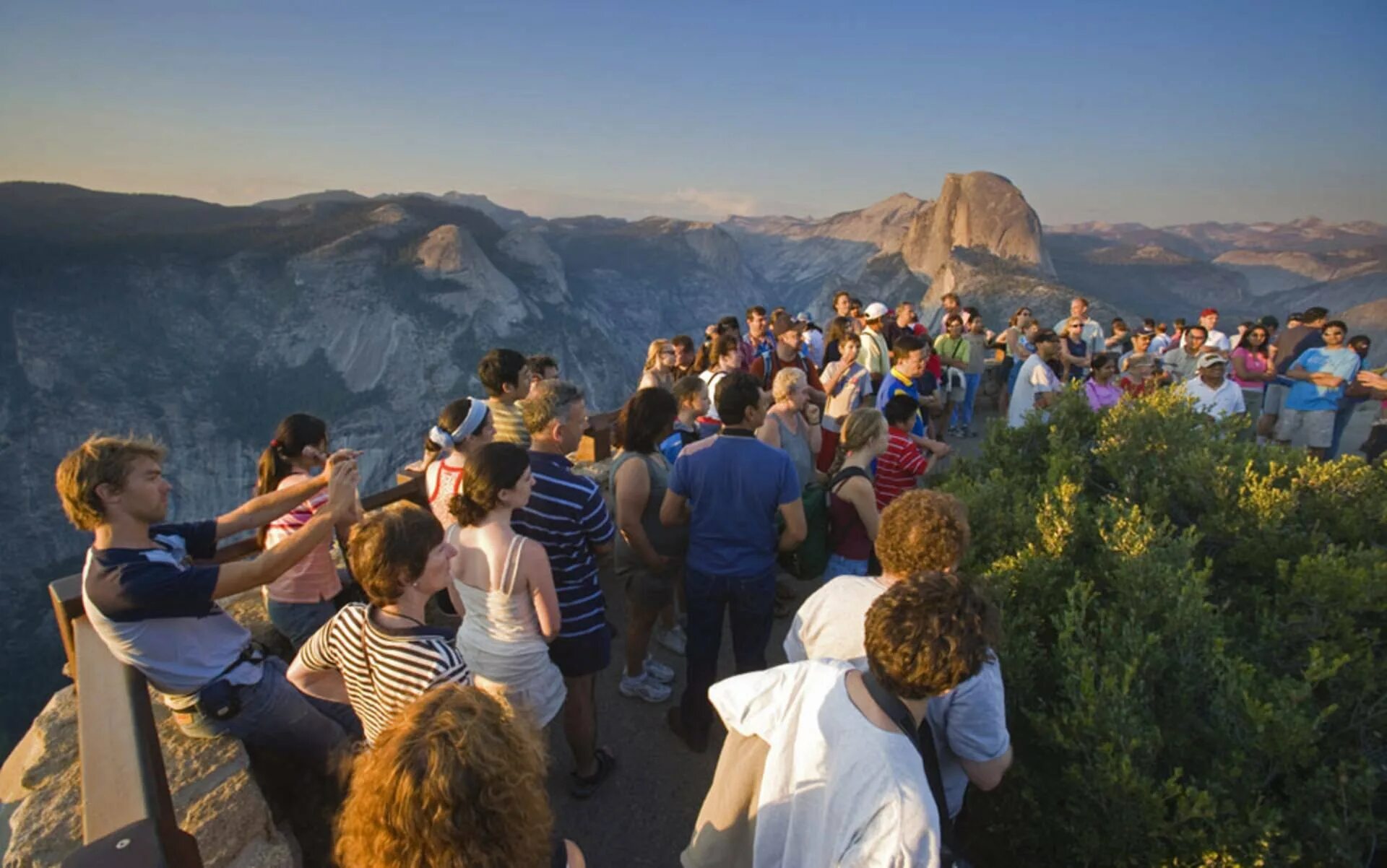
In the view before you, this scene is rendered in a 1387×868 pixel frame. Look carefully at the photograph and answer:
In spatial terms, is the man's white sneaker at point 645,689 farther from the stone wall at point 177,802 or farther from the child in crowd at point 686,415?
the stone wall at point 177,802

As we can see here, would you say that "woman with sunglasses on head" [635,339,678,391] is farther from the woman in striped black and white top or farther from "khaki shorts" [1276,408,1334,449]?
"khaki shorts" [1276,408,1334,449]

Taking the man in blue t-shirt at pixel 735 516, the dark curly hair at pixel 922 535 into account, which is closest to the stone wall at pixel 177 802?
the man in blue t-shirt at pixel 735 516

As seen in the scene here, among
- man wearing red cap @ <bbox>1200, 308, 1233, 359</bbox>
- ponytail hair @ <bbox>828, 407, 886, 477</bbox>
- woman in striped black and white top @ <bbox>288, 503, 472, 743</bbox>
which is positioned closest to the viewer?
woman in striped black and white top @ <bbox>288, 503, 472, 743</bbox>

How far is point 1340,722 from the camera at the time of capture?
2266 millimetres

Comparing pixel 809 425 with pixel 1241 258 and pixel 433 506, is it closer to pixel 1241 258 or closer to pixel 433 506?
pixel 433 506

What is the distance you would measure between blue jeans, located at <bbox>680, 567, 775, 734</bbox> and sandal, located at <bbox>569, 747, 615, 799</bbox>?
474 mm

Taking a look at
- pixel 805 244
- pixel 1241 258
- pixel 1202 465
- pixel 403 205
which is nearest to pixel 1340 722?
pixel 1202 465

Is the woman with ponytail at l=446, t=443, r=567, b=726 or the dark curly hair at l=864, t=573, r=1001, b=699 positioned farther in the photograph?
the woman with ponytail at l=446, t=443, r=567, b=726

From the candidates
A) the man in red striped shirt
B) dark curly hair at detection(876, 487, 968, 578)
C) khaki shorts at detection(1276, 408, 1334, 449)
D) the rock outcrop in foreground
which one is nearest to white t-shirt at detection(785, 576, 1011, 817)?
dark curly hair at detection(876, 487, 968, 578)

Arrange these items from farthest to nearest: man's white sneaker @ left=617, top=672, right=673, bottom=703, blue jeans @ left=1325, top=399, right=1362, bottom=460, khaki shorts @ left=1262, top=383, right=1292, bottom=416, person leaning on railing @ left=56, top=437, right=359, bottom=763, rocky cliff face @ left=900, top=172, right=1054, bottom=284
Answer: rocky cliff face @ left=900, top=172, right=1054, bottom=284
khaki shorts @ left=1262, top=383, right=1292, bottom=416
blue jeans @ left=1325, top=399, right=1362, bottom=460
man's white sneaker @ left=617, top=672, right=673, bottom=703
person leaning on railing @ left=56, top=437, right=359, bottom=763

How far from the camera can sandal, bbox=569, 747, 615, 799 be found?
3381 mm

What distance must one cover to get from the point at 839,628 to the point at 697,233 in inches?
5822

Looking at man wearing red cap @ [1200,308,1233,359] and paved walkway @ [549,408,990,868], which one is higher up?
man wearing red cap @ [1200,308,1233,359]

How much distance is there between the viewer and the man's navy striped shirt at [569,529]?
9.93ft
